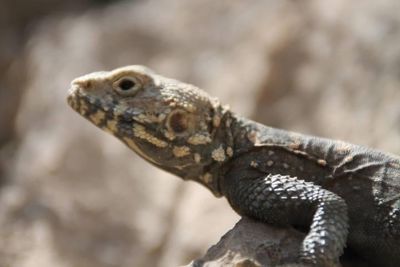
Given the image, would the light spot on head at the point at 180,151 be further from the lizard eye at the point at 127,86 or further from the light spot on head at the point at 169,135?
the lizard eye at the point at 127,86

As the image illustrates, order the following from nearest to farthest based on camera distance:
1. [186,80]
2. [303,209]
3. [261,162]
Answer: [303,209] < [261,162] < [186,80]

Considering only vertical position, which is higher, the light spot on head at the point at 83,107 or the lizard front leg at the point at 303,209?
the light spot on head at the point at 83,107

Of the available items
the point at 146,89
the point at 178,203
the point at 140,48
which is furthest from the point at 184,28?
the point at 146,89

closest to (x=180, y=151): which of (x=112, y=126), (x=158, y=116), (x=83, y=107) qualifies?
(x=158, y=116)

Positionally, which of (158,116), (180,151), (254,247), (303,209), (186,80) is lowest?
(254,247)

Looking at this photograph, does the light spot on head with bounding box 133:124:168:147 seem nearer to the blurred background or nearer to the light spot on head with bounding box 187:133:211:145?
the light spot on head with bounding box 187:133:211:145

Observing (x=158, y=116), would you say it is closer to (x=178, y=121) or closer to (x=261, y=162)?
(x=178, y=121)

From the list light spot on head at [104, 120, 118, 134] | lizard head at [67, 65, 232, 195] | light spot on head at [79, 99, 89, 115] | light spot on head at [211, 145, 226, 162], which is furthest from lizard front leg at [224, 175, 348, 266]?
light spot on head at [79, 99, 89, 115]

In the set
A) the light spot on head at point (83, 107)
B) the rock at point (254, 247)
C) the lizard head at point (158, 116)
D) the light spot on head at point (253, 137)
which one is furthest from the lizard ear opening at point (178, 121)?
the rock at point (254, 247)
